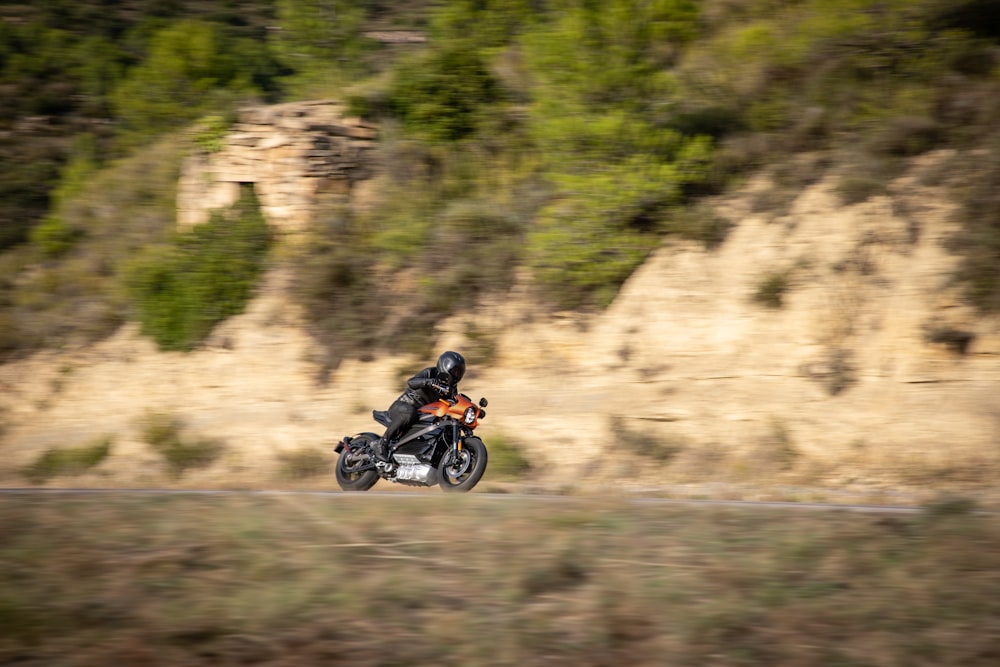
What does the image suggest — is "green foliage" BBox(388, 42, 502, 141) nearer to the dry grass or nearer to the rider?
the rider

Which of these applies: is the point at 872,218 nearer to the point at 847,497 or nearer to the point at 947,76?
the point at 947,76

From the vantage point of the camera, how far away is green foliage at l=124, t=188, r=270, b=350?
1006 inches

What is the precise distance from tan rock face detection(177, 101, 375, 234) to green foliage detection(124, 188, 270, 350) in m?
0.68

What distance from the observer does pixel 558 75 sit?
2272 cm

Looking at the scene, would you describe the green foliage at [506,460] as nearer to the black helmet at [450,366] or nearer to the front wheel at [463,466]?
the front wheel at [463,466]

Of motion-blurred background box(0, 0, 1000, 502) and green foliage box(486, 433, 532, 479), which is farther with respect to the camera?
motion-blurred background box(0, 0, 1000, 502)

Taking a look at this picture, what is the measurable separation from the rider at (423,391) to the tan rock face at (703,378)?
170 inches

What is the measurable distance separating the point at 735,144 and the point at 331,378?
10838mm

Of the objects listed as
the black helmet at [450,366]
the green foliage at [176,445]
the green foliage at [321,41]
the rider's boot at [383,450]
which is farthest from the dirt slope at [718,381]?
the green foliage at [321,41]

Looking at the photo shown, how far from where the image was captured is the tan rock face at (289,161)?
26.4 m

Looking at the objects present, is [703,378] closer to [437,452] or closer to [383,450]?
[437,452]

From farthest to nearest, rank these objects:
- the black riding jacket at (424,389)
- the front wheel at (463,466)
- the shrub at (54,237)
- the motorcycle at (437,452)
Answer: the shrub at (54,237)
the black riding jacket at (424,389)
the motorcycle at (437,452)
the front wheel at (463,466)

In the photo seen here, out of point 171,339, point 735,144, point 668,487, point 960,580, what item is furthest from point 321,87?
point 960,580

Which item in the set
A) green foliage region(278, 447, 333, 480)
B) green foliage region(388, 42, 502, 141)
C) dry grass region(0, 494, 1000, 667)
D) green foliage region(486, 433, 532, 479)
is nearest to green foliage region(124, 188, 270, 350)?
green foliage region(388, 42, 502, 141)
